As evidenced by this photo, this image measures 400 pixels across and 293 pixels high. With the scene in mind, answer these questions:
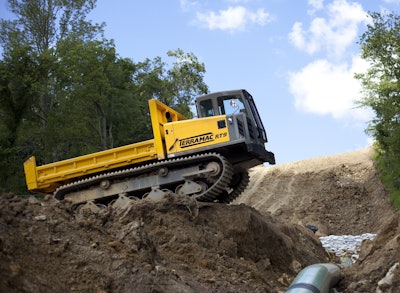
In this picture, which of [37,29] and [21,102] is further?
[37,29]

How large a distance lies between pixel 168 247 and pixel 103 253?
8.67ft

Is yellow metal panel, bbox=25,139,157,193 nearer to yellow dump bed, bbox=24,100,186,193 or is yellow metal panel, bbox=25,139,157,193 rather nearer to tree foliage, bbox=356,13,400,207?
yellow dump bed, bbox=24,100,186,193

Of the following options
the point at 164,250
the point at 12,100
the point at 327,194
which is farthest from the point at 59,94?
the point at 164,250

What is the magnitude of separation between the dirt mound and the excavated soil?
0.01 metres

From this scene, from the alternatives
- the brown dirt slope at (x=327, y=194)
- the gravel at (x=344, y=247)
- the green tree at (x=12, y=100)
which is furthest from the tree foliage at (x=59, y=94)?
the gravel at (x=344, y=247)

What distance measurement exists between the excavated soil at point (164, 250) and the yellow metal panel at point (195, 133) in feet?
5.71

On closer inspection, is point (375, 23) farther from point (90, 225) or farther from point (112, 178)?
point (90, 225)

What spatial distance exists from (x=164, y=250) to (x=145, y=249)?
1478 millimetres

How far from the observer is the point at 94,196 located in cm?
1391

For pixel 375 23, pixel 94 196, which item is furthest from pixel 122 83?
pixel 94 196

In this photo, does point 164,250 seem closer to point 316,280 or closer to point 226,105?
point 316,280

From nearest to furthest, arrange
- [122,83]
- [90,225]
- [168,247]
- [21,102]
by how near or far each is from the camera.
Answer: [90,225]
[168,247]
[21,102]
[122,83]

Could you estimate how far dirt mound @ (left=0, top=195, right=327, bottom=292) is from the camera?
253 inches

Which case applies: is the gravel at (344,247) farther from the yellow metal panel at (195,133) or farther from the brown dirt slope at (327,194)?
the yellow metal panel at (195,133)
